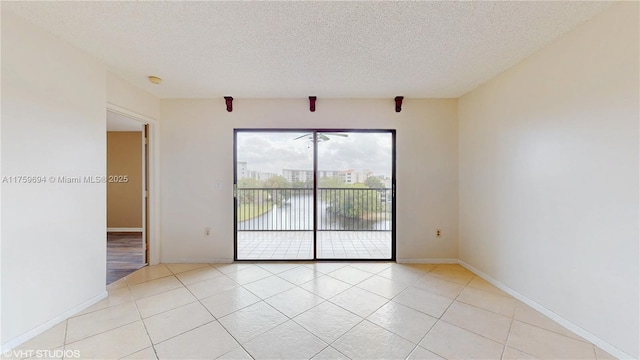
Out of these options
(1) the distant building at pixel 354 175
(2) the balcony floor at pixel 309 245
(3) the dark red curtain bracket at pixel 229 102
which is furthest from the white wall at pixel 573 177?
(3) the dark red curtain bracket at pixel 229 102

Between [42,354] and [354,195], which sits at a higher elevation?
[354,195]

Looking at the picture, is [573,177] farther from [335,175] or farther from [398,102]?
[335,175]

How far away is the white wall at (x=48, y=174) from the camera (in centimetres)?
152

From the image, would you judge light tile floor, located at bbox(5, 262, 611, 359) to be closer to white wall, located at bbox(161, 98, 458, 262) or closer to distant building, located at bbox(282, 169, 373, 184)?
white wall, located at bbox(161, 98, 458, 262)

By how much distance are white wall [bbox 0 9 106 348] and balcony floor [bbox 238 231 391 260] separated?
1708 millimetres

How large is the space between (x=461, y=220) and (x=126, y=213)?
6513 millimetres

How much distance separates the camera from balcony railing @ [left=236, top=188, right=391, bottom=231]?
4590 millimetres

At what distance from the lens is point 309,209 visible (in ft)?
15.8

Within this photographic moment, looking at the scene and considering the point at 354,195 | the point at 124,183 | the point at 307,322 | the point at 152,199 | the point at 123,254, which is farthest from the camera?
the point at 124,183

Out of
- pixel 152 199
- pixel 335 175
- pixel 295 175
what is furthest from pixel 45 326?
pixel 335 175

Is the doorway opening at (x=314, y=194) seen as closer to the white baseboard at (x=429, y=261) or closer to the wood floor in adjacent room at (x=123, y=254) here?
the white baseboard at (x=429, y=261)

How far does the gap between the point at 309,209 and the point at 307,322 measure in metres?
3.04

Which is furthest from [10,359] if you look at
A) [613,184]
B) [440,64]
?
[613,184]

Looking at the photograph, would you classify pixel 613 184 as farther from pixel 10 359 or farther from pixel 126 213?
pixel 126 213
